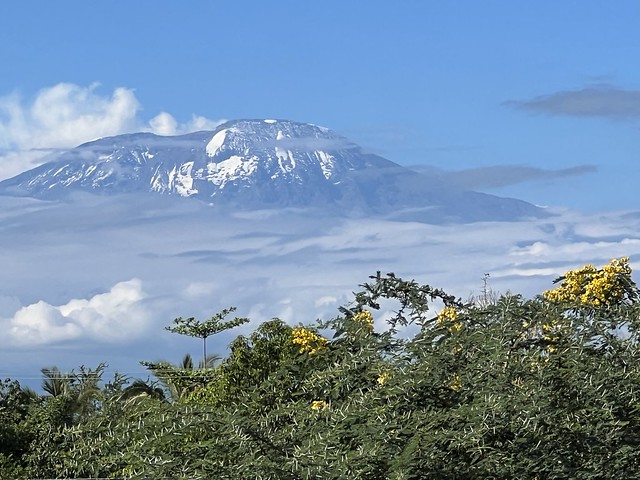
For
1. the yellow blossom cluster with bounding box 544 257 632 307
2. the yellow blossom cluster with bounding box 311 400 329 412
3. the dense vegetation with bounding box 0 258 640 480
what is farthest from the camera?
the yellow blossom cluster with bounding box 544 257 632 307

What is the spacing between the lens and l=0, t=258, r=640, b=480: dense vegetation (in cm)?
459

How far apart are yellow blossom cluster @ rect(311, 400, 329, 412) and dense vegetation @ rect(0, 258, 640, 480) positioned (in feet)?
0.06

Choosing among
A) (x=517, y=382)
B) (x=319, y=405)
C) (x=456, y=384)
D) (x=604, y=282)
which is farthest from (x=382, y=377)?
(x=604, y=282)

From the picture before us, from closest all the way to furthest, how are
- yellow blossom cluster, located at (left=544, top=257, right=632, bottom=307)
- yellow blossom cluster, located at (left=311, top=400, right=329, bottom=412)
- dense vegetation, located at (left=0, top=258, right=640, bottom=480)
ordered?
dense vegetation, located at (left=0, top=258, right=640, bottom=480)
yellow blossom cluster, located at (left=311, top=400, right=329, bottom=412)
yellow blossom cluster, located at (left=544, top=257, right=632, bottom=307)

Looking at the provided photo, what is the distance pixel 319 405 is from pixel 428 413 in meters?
0.94

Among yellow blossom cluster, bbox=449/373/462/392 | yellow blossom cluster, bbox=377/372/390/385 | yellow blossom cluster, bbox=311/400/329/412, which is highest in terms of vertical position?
yellow blossom cluster, bbox=377/372/390/385

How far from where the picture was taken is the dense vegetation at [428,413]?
4594mm

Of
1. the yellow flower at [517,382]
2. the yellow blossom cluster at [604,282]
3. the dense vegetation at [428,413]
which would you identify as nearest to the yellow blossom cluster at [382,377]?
the dense vegetation at [428,413]

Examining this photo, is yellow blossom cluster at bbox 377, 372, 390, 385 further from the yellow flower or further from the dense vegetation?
the yellow flower

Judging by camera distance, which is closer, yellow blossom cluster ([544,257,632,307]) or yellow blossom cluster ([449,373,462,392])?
yellow blossom cluster ([449,373,462,392])

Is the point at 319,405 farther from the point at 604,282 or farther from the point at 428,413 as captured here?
the point at 604,282

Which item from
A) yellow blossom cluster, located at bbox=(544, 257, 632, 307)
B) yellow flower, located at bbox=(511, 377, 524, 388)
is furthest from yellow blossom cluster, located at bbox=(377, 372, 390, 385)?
yellow blossom cluster, located at bbox=(544, 257, 632, 307)

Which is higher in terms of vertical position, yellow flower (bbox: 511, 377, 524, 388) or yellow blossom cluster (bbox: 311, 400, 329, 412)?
yellow flower (bbox: 511, 377, 524, 388)

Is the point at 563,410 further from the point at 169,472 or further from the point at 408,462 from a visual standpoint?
the point at 169,472
